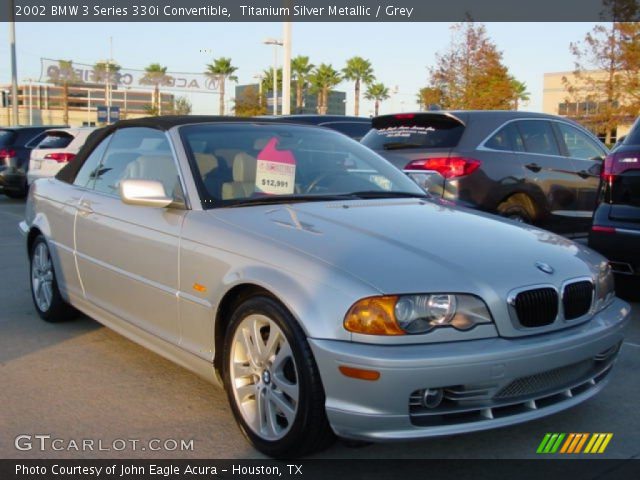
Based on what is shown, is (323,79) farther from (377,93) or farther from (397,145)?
(397,145)

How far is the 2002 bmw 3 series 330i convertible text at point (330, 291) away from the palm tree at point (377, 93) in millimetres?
73493

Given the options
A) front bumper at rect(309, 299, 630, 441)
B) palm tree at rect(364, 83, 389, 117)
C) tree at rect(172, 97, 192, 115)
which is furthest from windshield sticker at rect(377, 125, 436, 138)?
palm tree at rect(364, 83, 389, 117)

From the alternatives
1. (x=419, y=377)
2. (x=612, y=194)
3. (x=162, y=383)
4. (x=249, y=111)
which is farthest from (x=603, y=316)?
(x=249, y=111)

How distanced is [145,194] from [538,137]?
5368 millimetres

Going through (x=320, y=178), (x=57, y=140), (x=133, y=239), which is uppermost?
(x=57, y=140)

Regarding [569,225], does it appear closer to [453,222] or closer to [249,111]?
[453,222]

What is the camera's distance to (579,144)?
329 inches

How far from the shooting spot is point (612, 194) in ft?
19.5

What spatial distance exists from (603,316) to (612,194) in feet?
9.13

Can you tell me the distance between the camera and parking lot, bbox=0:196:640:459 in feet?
10.8

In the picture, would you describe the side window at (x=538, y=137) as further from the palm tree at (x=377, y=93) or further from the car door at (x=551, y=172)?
the palm tree at (x=377, y=93)

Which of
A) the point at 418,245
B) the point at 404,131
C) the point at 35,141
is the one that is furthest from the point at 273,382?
the point at 35,141

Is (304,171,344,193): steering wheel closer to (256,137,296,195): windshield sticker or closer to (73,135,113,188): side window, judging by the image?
(256,137,296,195): windshield sticker

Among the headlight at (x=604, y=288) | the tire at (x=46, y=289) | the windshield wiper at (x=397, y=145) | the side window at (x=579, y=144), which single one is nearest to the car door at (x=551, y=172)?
the side window at (x=579, y=144)
